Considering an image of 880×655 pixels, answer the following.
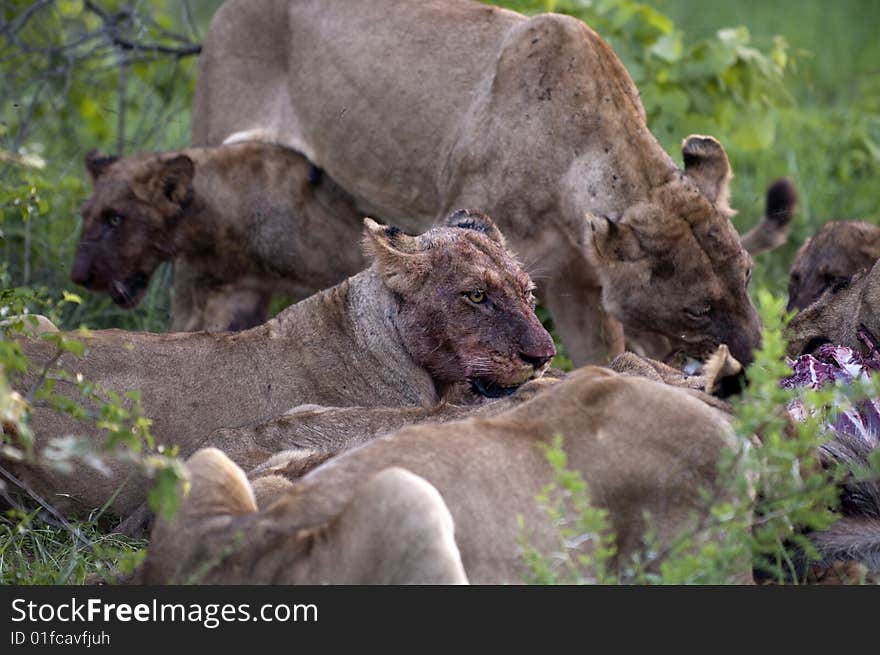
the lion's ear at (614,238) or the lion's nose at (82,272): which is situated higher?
the lion's ear at (614,238)

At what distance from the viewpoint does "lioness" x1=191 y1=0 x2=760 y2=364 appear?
19.1 ft

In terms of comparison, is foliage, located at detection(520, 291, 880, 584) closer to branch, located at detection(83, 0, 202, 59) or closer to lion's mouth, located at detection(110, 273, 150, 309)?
lion's mouth, located at detection(110, 273, 150, 309)

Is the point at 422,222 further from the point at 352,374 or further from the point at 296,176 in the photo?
the point at 352,374

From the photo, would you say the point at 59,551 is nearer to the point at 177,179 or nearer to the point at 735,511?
the point at 735,511

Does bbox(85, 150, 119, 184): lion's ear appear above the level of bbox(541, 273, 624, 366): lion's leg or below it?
above

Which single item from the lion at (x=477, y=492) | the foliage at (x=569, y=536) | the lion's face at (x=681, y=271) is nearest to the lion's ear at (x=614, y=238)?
the lion's face at (x=681, y=271)

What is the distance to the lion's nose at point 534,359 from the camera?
5.09 m

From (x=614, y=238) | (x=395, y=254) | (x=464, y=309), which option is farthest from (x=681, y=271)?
(x=395, y=254)

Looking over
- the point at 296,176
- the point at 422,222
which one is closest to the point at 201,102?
the point at 296,176

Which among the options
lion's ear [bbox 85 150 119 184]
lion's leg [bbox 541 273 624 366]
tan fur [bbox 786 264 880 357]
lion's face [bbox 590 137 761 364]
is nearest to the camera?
tan fur [bbox 786 264 880 357]

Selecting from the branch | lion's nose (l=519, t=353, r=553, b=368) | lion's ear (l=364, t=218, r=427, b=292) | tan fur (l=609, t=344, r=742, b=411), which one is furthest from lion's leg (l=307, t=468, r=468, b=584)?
the branch

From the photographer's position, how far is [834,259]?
20.7 ft

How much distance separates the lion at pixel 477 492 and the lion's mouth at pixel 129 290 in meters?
3.03

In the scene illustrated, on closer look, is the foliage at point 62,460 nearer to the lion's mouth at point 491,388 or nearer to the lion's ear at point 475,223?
the lion's mouth at point 491,388
